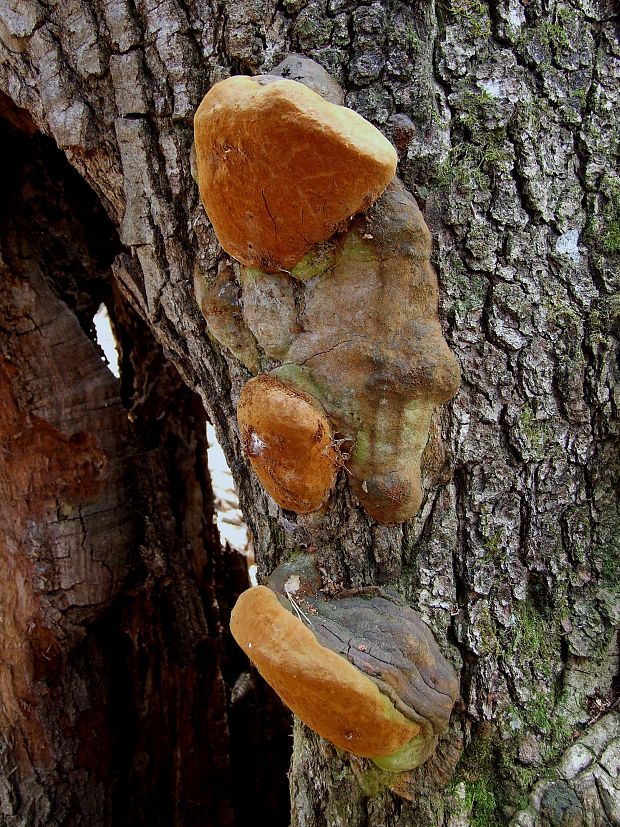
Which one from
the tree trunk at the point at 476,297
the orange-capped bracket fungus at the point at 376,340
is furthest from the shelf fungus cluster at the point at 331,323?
the tree trunk at the point at 476,297

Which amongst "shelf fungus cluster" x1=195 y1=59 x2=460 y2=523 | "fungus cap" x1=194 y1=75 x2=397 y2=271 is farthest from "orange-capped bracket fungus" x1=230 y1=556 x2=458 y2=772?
"fungus cap" x1=194 y1=75 x2=397 y2=271

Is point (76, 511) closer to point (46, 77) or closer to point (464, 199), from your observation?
point (46, 77)

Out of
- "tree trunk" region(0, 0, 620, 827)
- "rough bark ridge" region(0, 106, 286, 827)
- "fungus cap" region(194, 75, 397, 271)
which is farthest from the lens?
"rough bark ridge" region(0, 106, 286, 827)

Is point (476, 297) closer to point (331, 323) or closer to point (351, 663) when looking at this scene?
point (331, 323)

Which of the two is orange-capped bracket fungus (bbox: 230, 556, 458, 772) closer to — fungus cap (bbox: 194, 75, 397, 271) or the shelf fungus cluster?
the shelf fungus cluster

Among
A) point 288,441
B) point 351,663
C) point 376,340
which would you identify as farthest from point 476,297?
point 351,663
